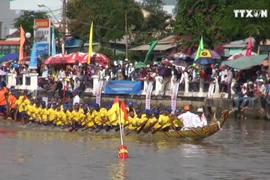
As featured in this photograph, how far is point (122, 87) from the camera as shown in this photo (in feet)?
123

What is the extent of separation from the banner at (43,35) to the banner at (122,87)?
291 inches

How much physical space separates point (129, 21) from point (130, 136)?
1100 inches

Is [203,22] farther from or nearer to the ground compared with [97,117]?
farther from the ground

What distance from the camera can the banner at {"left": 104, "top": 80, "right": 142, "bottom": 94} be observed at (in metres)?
37.0

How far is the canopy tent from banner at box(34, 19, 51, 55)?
13.6m

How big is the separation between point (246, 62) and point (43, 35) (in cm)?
1490

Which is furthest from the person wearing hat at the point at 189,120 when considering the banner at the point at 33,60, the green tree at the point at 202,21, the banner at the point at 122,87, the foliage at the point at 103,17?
the foliage at the point at 103,17

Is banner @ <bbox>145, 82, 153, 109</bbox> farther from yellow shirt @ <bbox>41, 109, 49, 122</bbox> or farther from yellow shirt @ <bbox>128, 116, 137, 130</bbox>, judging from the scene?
yellow shirt @ <bbox>128, 116, 137, 130</bbox>

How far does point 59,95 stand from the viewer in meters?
39.8

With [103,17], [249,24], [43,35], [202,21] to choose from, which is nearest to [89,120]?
[249,24]

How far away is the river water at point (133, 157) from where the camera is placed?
1898 centimetres

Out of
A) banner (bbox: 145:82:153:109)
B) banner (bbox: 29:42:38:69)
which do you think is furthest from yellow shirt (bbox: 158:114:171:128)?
banner (bbox: 29:42:38:69)

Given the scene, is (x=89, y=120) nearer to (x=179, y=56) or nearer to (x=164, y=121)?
(x=164, y=121)

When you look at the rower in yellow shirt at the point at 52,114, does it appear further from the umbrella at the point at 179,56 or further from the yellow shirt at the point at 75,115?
the umbrella at the point at 179,56
